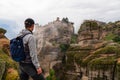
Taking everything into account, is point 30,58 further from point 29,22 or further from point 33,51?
point 29,22

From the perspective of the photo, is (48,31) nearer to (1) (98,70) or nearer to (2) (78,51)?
(2) (78,51)

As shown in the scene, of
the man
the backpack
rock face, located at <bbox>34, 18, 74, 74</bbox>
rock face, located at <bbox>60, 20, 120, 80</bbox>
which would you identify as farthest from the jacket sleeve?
rock face, located at <bbox>34, 18, 74, 74</bbox>

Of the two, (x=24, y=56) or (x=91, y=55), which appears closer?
(x=24, y=56)

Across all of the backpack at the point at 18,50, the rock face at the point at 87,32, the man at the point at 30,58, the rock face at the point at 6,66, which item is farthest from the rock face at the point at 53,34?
the backpack at the point at 18,50

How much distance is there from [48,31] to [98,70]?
54101 mm

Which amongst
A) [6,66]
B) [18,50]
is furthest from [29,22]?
[6,66]

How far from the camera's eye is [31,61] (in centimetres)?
985

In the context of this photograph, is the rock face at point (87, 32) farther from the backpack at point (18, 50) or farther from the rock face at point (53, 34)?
Result: the backpack at point (18, 50)

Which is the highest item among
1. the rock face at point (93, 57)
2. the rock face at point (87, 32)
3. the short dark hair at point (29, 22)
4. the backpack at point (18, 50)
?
the short dark hair at point (29, 22)

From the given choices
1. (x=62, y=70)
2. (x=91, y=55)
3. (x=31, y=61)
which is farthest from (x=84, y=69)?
(x=31, y=61)

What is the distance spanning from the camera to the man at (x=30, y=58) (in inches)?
378

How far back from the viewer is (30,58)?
9.83m

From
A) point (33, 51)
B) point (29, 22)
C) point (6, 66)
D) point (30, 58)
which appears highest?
point (29, 22)

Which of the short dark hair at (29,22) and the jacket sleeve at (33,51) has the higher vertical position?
the short dark hair at (29,22)
